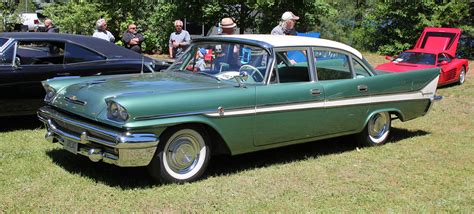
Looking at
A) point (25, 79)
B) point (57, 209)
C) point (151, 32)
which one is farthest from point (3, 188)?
point (151, 32)

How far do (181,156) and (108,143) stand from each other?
719mm

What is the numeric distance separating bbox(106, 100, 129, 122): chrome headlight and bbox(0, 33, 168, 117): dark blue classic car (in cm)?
245

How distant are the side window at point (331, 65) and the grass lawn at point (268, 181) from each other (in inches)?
38.0

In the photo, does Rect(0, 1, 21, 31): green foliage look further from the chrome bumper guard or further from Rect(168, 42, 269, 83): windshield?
the chrome bumper guard

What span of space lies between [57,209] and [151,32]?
17244 mm

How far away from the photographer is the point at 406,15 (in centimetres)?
2019

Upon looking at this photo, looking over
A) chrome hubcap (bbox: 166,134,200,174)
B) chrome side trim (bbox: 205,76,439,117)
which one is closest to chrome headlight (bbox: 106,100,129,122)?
chrome hubcap (bbox: 166,134,200,174)

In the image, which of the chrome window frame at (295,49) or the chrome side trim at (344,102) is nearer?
the chrome side trim at (344,102)

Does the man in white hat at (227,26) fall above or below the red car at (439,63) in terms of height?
above

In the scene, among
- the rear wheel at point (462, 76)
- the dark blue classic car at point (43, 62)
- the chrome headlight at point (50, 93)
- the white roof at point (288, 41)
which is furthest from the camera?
the rear wheel at point (462, 76)

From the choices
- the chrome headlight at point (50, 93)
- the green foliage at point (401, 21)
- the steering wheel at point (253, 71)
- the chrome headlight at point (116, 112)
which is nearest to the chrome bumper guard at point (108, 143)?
the chrome headlight at point (116, 112)

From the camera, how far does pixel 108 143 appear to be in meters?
4.47

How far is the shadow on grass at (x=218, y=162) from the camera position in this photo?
16.5 feet

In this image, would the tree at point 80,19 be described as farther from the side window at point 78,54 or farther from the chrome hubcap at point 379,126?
the chrome hubcap at point 379,126
